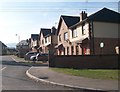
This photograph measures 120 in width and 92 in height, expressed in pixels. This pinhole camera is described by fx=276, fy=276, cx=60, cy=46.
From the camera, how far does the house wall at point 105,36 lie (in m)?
35.7

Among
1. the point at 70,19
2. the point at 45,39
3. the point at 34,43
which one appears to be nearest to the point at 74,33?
the point at 70,19

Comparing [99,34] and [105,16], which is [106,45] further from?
[105,16]

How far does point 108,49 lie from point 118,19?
5596 mm

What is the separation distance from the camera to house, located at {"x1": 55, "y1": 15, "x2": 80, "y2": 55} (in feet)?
150

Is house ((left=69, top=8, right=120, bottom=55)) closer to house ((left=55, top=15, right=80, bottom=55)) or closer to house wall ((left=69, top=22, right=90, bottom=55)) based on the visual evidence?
house wall ((left=69, top=22, right=90, bottom=55))

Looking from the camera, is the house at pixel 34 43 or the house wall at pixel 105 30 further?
the house at pixel 34 43

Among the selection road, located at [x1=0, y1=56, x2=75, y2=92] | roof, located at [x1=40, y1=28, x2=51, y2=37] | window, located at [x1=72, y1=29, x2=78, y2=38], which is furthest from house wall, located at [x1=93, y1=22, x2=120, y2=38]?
roof, located at [x1=40, y1=28, x2=51, y2=37]

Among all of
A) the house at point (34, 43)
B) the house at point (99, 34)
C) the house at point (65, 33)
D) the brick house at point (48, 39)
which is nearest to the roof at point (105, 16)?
the house at point (99, 34)

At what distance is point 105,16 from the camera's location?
125ft

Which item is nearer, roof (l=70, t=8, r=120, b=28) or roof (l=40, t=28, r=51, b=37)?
roof (l=70, t=8, r=120, b=28)

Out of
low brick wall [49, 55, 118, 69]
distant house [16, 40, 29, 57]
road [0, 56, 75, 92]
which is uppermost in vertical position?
distant house [16, 40, 29, 57]

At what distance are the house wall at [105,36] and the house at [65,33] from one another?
8230 millimetres

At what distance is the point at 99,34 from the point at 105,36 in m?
0.91

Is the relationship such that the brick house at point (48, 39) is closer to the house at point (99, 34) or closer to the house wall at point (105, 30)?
the house at point (99, 34)
